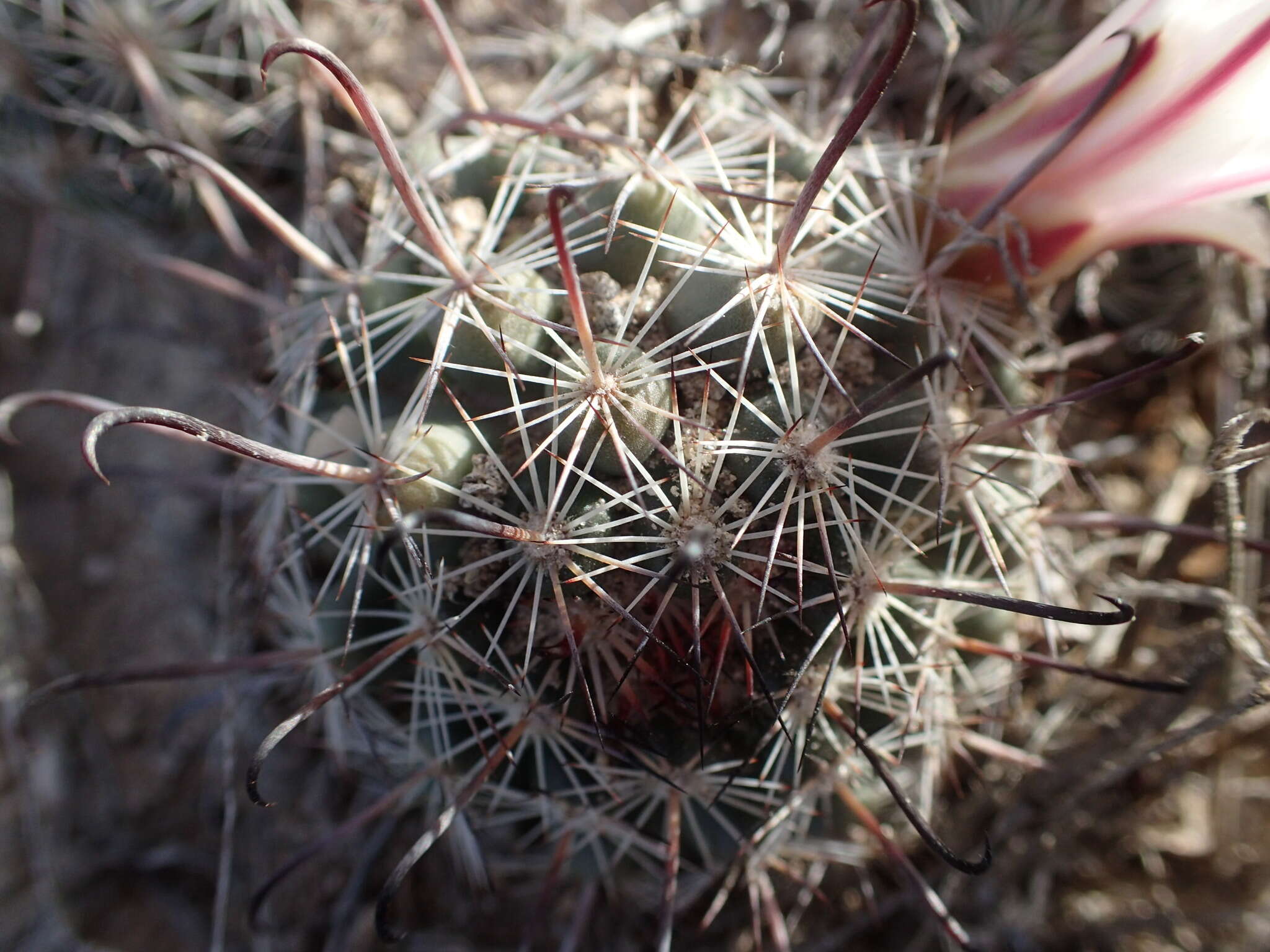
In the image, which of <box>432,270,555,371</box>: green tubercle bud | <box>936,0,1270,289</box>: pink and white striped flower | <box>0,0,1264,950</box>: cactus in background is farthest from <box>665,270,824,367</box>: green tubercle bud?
<box>936,0,1270,289</box>: pink and white striped flower

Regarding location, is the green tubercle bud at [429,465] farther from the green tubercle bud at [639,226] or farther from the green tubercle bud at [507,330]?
the green tubercle bud at [639,226]

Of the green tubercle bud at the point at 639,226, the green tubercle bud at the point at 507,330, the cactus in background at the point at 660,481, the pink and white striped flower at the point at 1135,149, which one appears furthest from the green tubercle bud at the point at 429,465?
the pink and white striped flower at the point at 1135,149

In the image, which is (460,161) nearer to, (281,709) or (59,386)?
(281,709)

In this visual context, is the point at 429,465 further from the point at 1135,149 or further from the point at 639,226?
the point at 1135,149

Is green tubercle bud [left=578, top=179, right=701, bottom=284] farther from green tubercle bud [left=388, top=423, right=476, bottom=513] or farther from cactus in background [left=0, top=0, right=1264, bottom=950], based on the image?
green tubercle bud [left=388, top=423, right=476, bottom=513]

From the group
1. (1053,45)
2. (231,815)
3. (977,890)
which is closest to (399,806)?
(231,815)

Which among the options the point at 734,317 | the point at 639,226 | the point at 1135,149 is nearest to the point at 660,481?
the point at 734,317
